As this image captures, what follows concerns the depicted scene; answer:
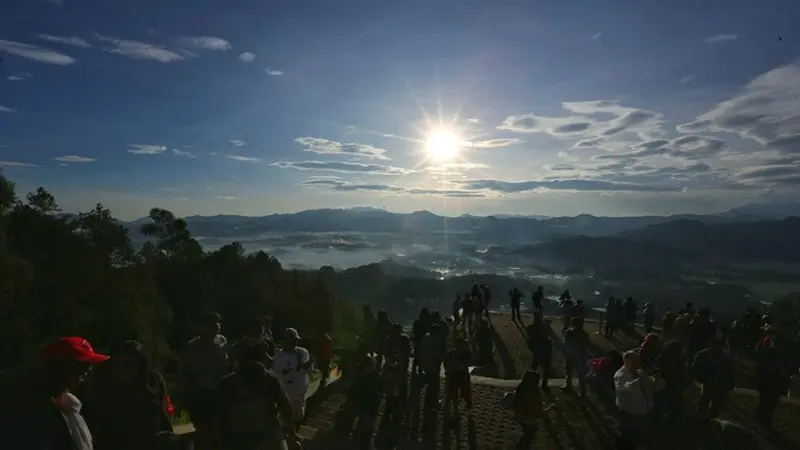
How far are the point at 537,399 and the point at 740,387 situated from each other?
30.5 ft

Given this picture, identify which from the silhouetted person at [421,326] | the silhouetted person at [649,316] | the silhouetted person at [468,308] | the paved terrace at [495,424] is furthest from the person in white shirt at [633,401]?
A: the silhouetted person at [649,316]

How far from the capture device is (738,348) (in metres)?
14.5

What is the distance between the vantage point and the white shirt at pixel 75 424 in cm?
334

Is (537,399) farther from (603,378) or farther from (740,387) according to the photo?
(740,387)

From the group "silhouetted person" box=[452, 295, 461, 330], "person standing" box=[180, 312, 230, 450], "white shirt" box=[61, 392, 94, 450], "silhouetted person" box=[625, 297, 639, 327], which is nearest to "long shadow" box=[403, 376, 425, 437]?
"person standing" box=[180, 312, 230, 450]

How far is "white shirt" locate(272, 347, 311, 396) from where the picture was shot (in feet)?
22.5

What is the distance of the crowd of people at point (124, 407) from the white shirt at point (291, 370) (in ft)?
5.82

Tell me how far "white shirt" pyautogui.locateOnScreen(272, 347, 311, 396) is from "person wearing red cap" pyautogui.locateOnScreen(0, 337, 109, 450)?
10.9 feet

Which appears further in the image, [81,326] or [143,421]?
[81,326]

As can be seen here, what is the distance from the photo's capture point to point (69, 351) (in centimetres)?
343

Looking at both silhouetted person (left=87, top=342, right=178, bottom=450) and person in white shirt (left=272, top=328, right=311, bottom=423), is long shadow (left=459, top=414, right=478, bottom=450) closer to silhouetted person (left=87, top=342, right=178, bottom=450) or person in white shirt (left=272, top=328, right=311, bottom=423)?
person in white shirt (left=272, top=328, right=311, bottom=423)

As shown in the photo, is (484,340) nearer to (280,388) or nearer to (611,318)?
(611,318)

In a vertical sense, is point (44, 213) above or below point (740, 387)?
above

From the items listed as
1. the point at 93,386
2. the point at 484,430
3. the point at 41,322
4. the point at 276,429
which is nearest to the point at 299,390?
the point at 276,429
